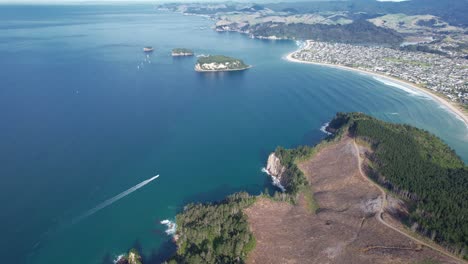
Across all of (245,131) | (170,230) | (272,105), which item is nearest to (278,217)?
(170,230)

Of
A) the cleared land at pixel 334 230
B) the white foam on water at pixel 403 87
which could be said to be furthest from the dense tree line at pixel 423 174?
the white foam on water at pixel 403 87

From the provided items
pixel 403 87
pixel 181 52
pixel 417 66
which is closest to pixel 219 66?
pixel 181 52

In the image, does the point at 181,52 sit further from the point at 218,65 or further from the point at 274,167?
the point at 274,167

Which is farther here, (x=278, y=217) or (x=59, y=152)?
(x=59, y=152)

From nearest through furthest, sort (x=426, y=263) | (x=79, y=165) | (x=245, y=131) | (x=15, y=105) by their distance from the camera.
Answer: (x=426, y=263) < (x=79, y=165) < (x=245, y=131) < (x=15, y=105)

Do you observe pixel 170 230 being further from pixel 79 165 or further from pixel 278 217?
pixel 79 165

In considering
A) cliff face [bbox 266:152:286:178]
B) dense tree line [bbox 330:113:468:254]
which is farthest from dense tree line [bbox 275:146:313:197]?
dense tree line [bbox 330:113:468:254]

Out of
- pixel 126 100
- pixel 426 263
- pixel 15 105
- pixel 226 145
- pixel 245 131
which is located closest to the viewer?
pixel 426 263

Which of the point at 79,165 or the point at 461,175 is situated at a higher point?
the point at 461,175
